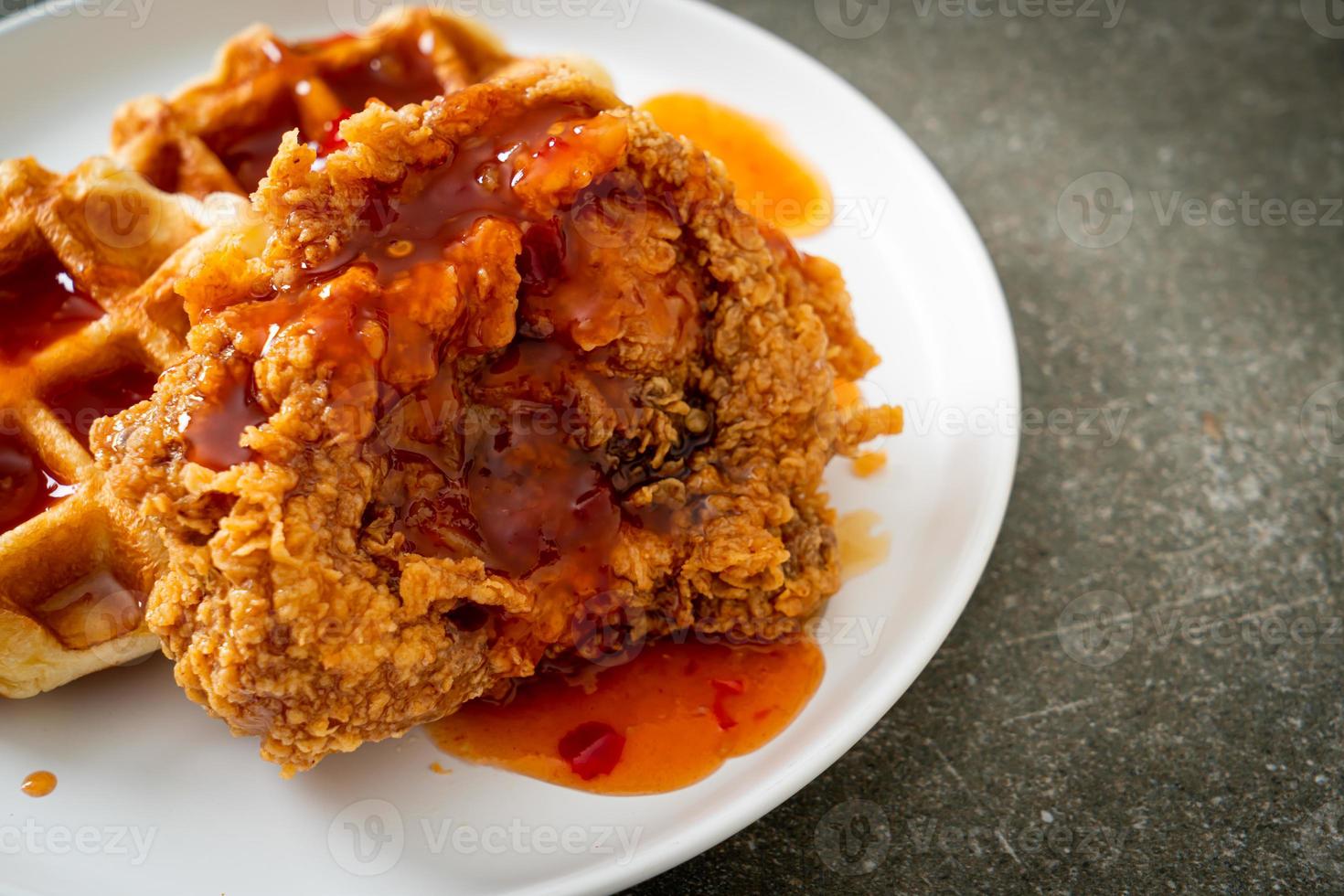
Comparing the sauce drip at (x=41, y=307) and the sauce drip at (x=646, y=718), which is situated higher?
the sauce drip at (x=41, y=307)

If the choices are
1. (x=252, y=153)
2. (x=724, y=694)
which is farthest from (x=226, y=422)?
(x=252, y=153)

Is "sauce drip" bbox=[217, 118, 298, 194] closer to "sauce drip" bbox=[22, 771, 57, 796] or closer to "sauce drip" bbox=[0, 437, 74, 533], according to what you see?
"sauce drip" bbox=[0, 437, 74, 533]

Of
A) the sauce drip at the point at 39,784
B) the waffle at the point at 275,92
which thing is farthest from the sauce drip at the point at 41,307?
the sauce drip at the point at 39,784

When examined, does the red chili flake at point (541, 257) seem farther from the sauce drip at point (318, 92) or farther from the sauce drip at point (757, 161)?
the sauce drip at point (757, 161)

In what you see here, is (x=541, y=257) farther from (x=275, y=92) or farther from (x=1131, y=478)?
(x=1131, y=478)

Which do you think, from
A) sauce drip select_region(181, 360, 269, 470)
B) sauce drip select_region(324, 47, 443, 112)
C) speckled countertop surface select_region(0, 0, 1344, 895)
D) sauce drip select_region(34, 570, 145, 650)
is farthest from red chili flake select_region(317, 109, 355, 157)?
speckled countertop surface select_region(0, 0, 1344, 895)

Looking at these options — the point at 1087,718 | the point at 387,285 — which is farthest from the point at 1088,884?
the point at 387,285
